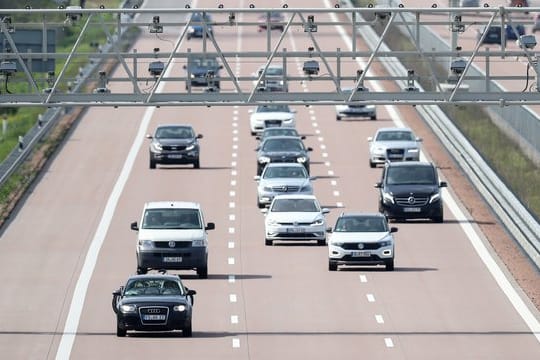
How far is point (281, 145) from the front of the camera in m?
68.7

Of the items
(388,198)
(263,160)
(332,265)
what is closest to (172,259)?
(332,265)

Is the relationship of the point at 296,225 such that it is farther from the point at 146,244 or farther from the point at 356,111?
the point at 356,111

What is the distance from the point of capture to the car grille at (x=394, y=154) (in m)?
69.3

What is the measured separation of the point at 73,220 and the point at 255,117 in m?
20.6

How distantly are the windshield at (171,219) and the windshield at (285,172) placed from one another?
12.0 m

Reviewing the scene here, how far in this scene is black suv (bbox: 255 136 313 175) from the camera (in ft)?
222

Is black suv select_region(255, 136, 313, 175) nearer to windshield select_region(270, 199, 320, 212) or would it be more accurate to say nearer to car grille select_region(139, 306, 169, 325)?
windshield select_region(270, 199, 320, 212)

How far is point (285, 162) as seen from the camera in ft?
220

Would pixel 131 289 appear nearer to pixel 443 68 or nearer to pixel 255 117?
pixel 255 117

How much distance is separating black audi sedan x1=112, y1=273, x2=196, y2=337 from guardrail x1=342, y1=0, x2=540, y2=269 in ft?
34.4

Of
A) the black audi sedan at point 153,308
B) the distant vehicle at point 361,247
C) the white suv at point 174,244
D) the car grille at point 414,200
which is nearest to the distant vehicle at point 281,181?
the car grille at point 414,200

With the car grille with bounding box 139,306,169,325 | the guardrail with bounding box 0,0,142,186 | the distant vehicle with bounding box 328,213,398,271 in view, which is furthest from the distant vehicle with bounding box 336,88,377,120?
the car grille with bounding box 139,306,169,325

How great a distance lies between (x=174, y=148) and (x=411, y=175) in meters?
12.1

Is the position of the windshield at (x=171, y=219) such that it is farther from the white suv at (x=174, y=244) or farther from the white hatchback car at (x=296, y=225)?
the white hatchback car at (x=296, y=225)
